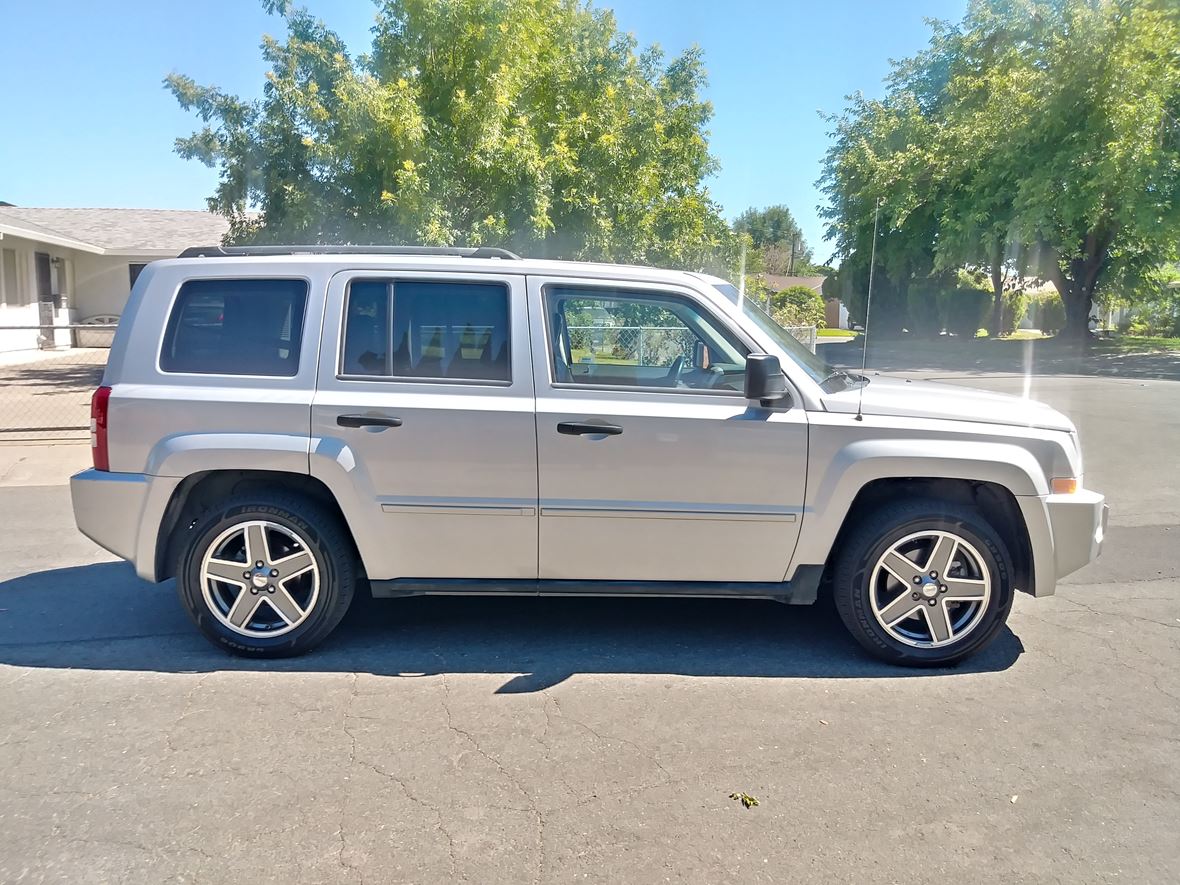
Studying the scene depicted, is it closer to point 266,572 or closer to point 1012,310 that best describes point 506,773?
point 266,572

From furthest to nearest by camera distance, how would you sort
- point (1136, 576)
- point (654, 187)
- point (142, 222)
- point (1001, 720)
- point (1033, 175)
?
point (142, 222) → point (1033, 175) → point (654, 187) → point (1136, 576) → point (1001, 720)

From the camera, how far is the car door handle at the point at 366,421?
4496mm

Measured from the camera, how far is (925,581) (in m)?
4.60

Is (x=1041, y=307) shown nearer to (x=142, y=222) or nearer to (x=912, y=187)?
(x=912, y=187)

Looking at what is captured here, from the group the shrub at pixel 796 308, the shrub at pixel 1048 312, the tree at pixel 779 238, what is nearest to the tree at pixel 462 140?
the shrub at pixel 796 308

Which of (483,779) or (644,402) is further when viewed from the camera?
(644,402)

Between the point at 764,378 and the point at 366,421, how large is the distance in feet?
6.26

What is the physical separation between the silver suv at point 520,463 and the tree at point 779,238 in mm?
84461

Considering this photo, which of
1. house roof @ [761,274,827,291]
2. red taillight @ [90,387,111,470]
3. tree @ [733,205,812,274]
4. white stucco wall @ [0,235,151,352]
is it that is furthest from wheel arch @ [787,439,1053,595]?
tree @ [733,205,812,274]

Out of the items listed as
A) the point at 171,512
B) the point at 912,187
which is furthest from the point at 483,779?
the point at 912,187

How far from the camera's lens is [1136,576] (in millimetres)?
6281

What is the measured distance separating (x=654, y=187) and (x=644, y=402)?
13317mm

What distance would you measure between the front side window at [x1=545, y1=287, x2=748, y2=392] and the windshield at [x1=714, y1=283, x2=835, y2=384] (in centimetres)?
24

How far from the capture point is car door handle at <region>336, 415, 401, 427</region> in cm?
450
